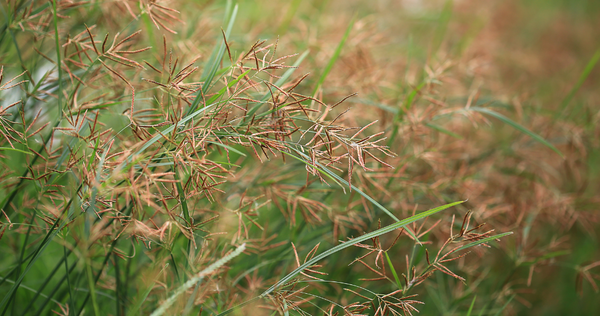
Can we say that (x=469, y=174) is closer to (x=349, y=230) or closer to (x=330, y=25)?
(x=349, y=230)

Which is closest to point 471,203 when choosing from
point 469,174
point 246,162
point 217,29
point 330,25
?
point 469,174

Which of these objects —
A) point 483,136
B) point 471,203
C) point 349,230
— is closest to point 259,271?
point 349,230

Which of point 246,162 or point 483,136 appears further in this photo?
point 483,136

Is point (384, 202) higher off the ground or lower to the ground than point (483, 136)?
higher

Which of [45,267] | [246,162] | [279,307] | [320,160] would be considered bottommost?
[45,267]

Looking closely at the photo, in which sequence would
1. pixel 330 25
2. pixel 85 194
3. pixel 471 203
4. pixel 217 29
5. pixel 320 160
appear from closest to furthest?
pixel 85 194, pixel 320 160, pixel 471 203, pixel 217 29, pixel 330 25

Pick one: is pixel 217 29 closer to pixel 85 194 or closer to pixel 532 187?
pixel 85 194

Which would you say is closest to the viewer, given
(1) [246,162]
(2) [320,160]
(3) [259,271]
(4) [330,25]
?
(2) [320,160]
